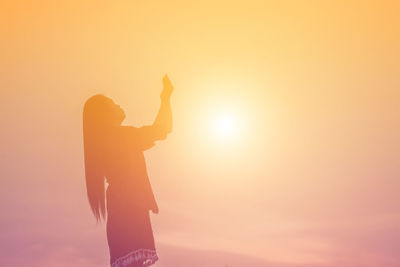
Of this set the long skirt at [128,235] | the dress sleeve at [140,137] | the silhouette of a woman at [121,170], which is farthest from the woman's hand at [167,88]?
the long skirt at [128,235]

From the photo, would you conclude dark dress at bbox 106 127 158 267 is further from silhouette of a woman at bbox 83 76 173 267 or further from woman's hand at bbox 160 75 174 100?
woman's hand at bbox 160 75 174 100

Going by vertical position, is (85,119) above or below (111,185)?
above

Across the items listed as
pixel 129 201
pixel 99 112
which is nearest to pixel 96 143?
pixel 99 112

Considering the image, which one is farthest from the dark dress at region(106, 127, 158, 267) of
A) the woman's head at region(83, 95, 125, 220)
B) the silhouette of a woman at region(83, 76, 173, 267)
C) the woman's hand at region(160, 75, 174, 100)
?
the woman's hand at region(160, 75, 174, 100)

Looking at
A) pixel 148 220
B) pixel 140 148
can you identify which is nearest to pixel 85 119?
pixel 140 148

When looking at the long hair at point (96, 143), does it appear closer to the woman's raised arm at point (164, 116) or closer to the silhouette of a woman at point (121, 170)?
the silhouette of a woman at point (121, 170)

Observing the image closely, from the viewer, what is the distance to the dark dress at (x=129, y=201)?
340 inches

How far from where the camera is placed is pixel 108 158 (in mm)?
8883

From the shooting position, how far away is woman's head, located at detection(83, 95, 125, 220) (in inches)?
343

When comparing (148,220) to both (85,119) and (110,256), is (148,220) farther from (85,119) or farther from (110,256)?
(85,119)

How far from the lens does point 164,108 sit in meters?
8.91

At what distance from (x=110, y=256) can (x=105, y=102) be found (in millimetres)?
2404

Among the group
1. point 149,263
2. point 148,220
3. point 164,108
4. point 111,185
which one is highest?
point 164,108

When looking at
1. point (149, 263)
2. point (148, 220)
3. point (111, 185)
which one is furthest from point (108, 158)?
point (149, 263)
